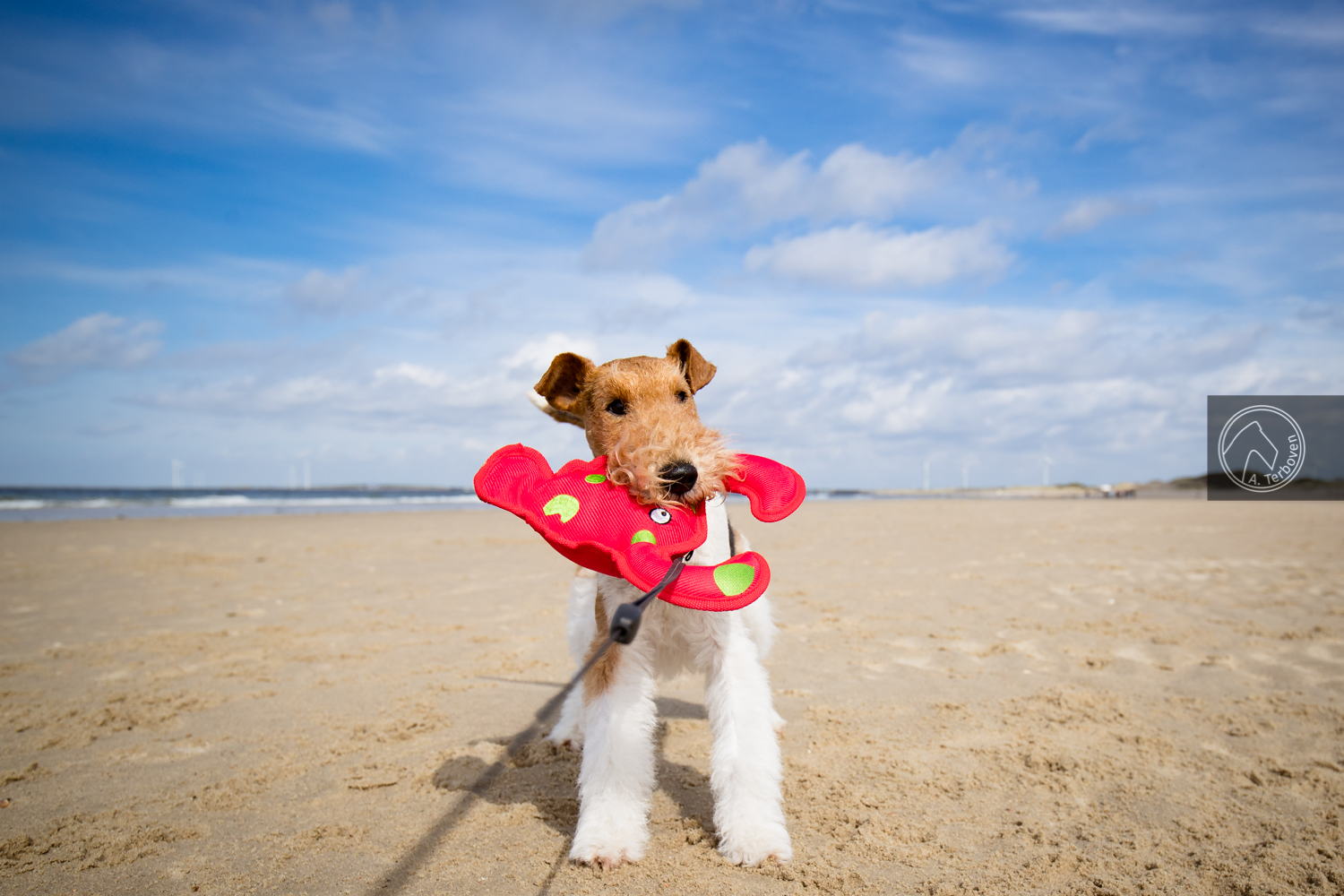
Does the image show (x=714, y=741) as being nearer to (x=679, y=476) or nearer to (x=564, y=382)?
(x=679, y=476)

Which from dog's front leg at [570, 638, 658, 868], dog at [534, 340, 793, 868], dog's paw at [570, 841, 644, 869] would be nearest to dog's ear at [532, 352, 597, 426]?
dog at [534, 340, 793, 868]

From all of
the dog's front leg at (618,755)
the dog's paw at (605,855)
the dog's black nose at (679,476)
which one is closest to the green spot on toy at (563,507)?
the dog's black nose at (679,476)

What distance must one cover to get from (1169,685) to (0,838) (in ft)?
22.1

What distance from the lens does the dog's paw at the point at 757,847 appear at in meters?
2.57

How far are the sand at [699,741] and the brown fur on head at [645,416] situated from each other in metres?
1.54

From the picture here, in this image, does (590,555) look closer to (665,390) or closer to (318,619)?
(665,390)

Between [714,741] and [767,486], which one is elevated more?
[767,486]

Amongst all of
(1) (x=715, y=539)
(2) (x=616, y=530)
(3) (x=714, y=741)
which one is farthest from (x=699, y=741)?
(2) (x=616, y=530)

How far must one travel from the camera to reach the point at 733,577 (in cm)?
234

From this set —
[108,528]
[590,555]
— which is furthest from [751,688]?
[108,528]

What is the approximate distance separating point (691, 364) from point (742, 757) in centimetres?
183

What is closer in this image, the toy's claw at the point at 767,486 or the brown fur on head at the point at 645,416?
the brown fur on head at the point at 645,416

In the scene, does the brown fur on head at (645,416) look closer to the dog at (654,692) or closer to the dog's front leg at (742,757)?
the dog at (654,692)

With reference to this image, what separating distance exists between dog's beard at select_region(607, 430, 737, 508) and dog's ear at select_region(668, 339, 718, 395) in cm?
84
